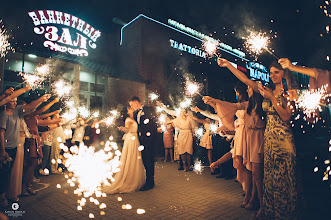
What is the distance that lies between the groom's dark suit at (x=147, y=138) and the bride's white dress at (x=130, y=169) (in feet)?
0.40

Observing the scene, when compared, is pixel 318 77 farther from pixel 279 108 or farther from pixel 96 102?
pixel 96 102

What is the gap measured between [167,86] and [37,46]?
762 centimetres

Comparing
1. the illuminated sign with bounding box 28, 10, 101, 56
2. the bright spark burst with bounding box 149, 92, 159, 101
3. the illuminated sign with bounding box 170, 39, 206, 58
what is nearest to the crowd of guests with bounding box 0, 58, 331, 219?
the illuminated sign with bounding box 28, 10, 101, 56

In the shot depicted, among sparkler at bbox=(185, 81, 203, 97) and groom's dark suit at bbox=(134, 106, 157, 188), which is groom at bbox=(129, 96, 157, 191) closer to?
groom's dark suit at bbox=(134, 106, 157, 188)

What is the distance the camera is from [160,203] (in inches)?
182

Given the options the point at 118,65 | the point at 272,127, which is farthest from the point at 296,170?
the point at 118,65

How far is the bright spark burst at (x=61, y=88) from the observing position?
11.5m

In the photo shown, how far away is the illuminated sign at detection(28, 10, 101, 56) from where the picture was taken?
1071 centimetres

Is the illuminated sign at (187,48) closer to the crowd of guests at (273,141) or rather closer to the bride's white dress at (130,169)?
the bride's white dress at (130,169)

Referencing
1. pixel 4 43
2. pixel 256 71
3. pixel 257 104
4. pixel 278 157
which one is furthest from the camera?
pixel 256 71

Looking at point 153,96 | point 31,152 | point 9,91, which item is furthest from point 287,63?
point 153,96

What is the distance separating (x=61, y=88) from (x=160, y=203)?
9.71 meters

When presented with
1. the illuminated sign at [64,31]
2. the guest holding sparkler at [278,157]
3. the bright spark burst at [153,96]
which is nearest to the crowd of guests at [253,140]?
the guest holding sparkler at [278,157]

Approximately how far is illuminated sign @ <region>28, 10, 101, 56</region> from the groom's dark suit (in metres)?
7.56
